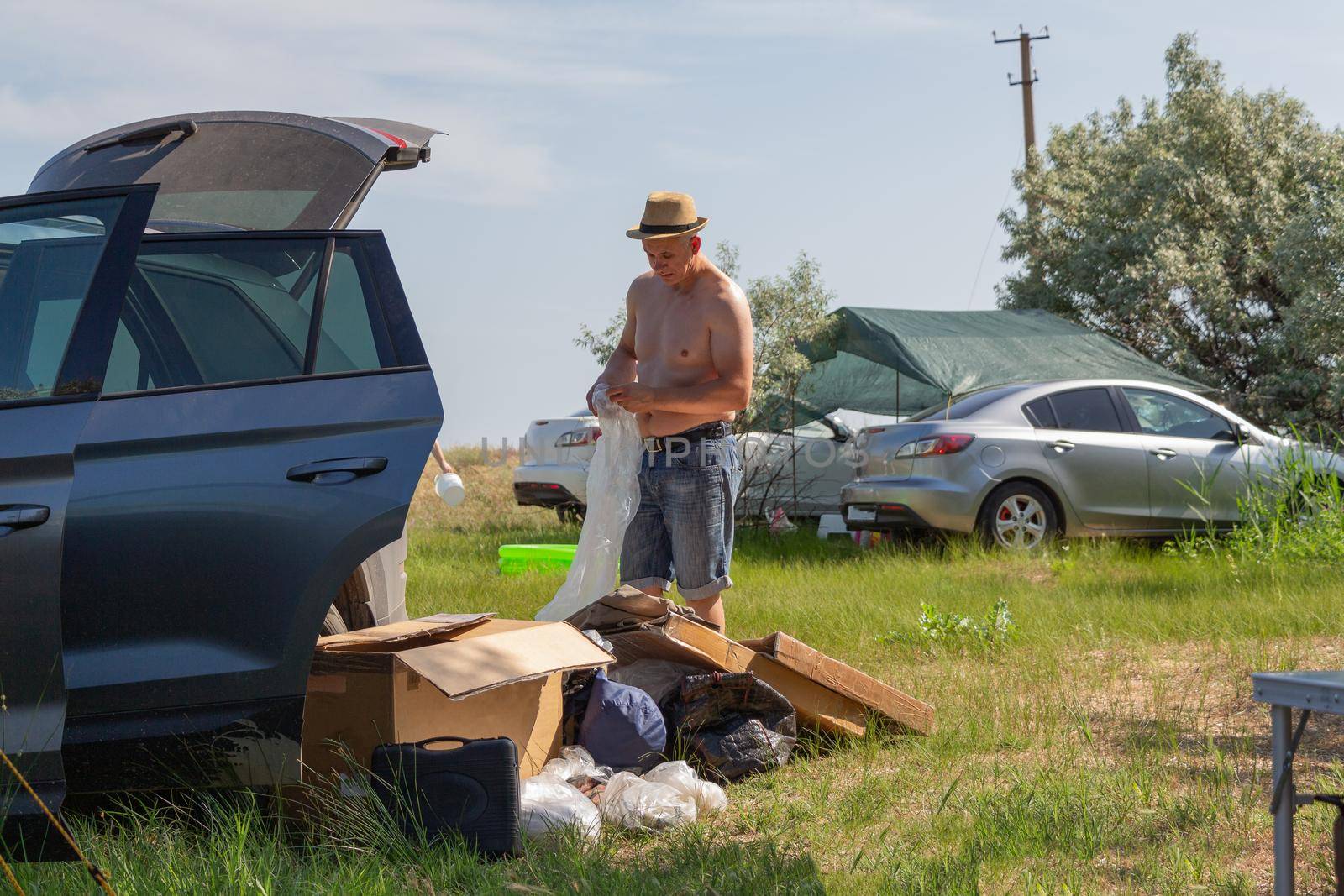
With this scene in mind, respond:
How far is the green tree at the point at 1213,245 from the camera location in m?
16.8

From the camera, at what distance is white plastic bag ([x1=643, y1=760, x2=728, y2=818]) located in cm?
383

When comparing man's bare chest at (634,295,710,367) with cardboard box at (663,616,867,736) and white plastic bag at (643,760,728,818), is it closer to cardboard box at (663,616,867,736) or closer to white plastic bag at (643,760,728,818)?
cardboard box at (663,616,867,736)

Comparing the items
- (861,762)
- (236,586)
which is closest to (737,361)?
(861,762)

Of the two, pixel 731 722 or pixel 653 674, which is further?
pixel 653 674

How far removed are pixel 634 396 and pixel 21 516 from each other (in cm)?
228

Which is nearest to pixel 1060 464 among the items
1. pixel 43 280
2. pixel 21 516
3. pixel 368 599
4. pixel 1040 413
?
pixel 1040 413

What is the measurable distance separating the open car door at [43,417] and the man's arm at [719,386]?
194 centimetres

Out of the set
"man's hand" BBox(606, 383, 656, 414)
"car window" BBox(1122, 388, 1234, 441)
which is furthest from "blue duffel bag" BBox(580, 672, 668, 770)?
"car window" BBox(1122, 388, 1234, 441)

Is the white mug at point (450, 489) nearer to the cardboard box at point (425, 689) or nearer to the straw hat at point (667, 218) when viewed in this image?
the straw hat at point (667, 218)

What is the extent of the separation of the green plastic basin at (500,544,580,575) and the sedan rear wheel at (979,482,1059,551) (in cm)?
323

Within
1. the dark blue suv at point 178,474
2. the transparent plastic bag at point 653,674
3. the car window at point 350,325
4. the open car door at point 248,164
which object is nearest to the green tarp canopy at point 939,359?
the transparent plastic bag at point 653,674

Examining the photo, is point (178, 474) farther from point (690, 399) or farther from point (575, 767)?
point (690, 399)

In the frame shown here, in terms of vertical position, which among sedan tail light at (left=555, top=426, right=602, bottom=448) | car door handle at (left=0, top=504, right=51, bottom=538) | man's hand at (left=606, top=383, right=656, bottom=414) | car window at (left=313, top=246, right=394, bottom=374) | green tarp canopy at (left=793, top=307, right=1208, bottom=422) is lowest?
car door handle at (left=0, top=504, right=51, bottom=538)

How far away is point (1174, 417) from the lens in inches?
422
